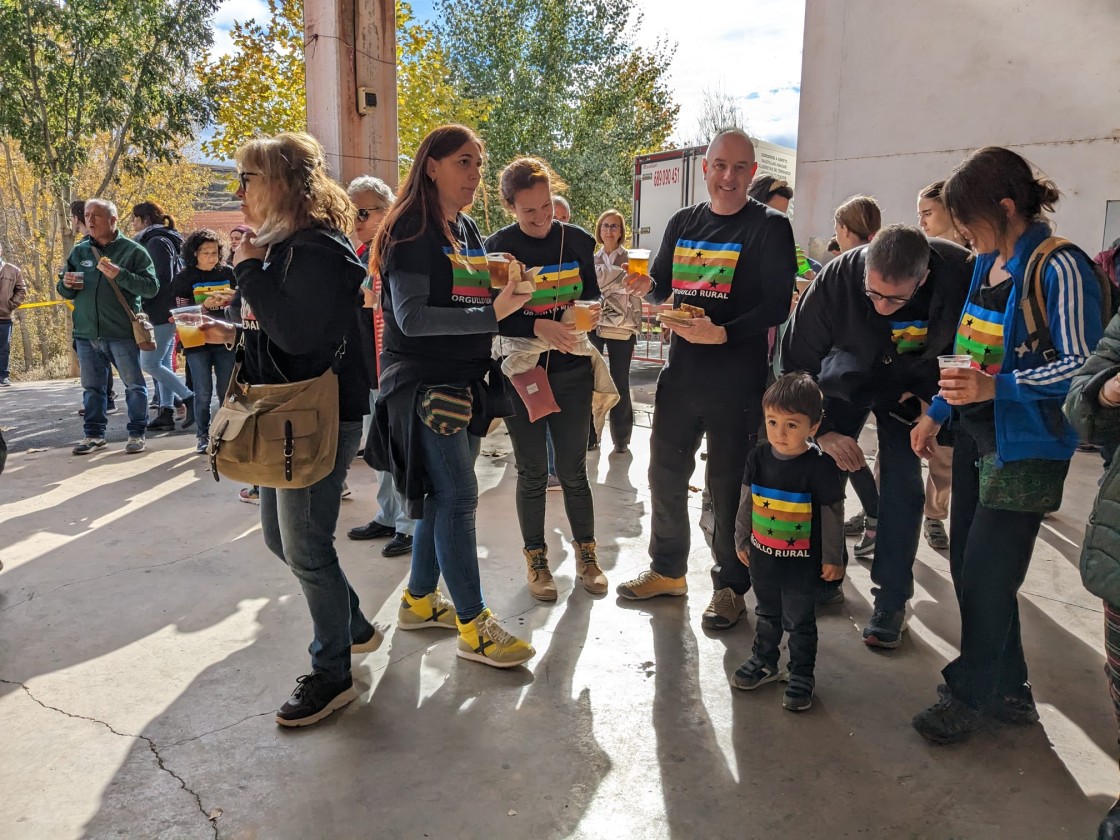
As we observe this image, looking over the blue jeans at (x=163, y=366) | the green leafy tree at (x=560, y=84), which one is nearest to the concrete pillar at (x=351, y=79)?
the blue jeans at (x=163, y=366)

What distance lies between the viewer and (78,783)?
2.41m

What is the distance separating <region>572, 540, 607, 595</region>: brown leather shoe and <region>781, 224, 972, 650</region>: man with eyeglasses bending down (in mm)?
1228

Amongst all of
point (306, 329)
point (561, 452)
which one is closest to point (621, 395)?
point (561, 452)

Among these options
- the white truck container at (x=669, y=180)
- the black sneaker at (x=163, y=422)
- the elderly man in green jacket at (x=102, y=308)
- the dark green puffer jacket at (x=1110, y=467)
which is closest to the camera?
the dark green puffer jacket at (x=1110, y=467)

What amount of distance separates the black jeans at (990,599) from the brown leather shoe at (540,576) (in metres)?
1.73

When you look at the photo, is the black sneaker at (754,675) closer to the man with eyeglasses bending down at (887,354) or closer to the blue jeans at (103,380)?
the man with eyeglasses bending down at (887,354)

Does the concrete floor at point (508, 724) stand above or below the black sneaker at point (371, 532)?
below

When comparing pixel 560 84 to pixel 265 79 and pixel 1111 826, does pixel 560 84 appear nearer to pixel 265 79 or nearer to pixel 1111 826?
pixel 265 79

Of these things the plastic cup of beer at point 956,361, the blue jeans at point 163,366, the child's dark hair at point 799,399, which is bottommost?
the blue jeans at point 163,366

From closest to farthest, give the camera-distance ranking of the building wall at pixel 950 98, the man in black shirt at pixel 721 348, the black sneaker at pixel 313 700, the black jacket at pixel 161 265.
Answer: the black sneaker at pixel 313 700 → the man in black shirt at pixel 721 348 → the black jacket at pixel 161 265 → the building wall at pixel 950 98

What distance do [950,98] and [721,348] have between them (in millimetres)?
6646

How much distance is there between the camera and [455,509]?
301 cm

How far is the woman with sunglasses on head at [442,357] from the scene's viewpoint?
2.87 meters

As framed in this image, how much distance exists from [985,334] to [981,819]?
1473 mm
